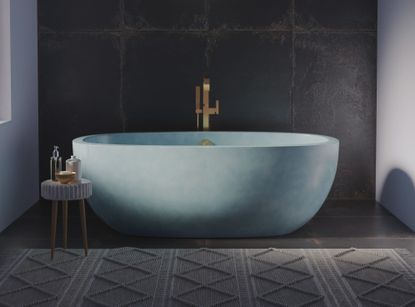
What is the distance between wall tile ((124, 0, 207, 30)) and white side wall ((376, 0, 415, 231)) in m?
1.31

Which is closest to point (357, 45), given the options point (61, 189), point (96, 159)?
point (96, 159)

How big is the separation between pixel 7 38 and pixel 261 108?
186cm

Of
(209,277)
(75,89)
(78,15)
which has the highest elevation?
(78,15)

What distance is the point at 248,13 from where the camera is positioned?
4.93m

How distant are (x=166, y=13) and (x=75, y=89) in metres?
0.87

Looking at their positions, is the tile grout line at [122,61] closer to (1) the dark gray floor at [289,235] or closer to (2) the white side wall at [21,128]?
(2) the white side wall at [21,128]

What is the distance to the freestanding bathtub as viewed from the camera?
357 cm

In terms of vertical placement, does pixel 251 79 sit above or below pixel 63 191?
above

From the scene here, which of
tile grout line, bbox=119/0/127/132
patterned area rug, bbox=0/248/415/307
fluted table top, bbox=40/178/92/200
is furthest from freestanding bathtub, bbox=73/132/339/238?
tile grout line, bbox=119/0/127/132

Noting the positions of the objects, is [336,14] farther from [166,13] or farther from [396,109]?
[166,13]

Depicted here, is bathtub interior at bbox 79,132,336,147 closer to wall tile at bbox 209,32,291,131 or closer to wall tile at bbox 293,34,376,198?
wall tile at bbox 209,32,291,131

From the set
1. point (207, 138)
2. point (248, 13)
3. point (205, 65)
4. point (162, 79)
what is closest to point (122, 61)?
point (162, 79)

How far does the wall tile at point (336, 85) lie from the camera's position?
16.3 ft

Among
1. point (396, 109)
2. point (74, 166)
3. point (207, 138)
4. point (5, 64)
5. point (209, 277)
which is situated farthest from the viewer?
point (207, 138)
